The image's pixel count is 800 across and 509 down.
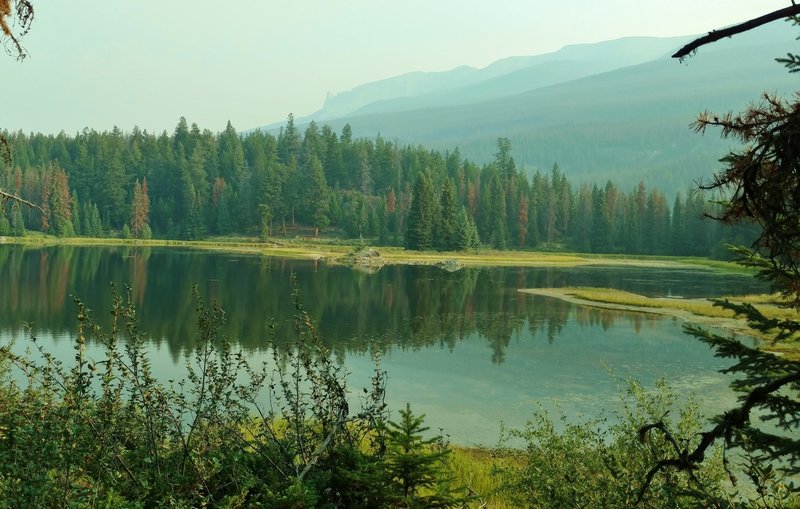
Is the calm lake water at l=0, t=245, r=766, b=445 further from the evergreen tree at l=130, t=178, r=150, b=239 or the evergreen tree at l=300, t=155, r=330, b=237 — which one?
the evergreen tree at l=300, t=155, r=330, b=237

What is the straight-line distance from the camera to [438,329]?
36.8 meters

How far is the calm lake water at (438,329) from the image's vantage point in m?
22.9

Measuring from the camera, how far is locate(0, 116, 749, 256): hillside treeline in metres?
123

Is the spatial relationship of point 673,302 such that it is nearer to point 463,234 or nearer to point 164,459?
point 164,459

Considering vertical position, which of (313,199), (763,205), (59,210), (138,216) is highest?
(313,199)

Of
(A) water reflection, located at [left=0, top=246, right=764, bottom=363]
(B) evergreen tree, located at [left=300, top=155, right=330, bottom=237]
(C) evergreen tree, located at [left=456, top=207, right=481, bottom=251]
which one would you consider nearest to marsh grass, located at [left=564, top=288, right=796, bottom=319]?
(A) water reflection, located at [left=0, top=246, right=764, bottom=363]

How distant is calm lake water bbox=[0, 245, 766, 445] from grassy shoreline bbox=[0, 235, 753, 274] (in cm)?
2696

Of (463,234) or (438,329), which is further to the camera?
(463,234)

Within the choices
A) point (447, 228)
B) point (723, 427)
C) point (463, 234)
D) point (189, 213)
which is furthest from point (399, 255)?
point (723, 427)

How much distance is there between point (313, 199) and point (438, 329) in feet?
350

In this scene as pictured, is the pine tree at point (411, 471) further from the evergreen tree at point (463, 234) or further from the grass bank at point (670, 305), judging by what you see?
the evergreen tree at point (463, 234)

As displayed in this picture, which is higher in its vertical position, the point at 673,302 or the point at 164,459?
the point at 164,459

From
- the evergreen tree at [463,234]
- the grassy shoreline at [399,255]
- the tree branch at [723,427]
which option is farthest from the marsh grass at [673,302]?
the evergreen tree at [463,234]

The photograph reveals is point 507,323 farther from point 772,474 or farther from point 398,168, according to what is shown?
point 398,168
